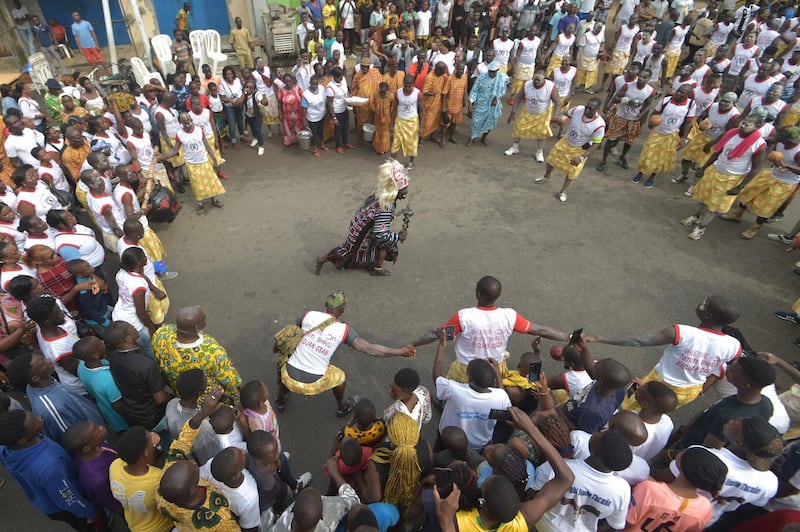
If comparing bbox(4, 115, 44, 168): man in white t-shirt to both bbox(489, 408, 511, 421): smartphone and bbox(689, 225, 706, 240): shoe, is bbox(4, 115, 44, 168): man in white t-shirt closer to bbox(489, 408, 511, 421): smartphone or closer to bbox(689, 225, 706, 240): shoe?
bbox(489, 408, 511, 421): smartphone

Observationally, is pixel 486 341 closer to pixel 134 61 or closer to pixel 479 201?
pixel 479 201

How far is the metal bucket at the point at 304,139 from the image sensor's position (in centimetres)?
912

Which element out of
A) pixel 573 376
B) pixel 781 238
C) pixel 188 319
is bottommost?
pixel 781 238

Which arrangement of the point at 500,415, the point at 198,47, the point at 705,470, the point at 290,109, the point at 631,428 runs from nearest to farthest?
the point at 705,470, the point at 631,428, the point at 500,415, the point at 290,109, the point at 198,47

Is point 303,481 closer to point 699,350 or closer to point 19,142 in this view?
point 699,350

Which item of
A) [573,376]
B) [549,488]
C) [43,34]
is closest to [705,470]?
[549,488]

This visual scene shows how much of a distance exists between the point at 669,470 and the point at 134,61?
1266 cm

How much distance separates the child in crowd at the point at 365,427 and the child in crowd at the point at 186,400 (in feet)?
3.43

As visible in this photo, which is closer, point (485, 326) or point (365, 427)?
point (365, 427)

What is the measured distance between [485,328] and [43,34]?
14.6 meters

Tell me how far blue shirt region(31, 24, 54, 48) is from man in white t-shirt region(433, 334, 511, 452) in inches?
576

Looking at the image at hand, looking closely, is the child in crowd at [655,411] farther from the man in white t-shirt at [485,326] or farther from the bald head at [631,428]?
the man in white t-shirt at [485,326]

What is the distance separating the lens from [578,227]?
7215 millimetres

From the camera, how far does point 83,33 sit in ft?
39.3
